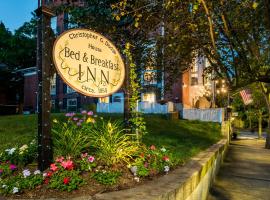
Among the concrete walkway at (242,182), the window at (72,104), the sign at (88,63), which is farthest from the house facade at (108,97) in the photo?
the sign at (88,63)

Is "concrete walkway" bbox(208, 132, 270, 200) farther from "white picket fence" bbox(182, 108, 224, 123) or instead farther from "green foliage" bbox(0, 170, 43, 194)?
"white picket fence" bbox(182, 108, 224, 123)

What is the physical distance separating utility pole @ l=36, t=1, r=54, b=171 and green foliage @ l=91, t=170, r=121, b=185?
0.72 metres

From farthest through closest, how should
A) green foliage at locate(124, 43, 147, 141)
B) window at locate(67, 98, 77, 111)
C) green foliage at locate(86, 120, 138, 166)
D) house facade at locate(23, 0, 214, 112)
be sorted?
window at locate(67, 98, 77, 111) < house facade at locate(23, 0, 214, 112) < green foliage at locate(124, 43, 147, 141) < green foliage at locate(86, 120, 138, 166)

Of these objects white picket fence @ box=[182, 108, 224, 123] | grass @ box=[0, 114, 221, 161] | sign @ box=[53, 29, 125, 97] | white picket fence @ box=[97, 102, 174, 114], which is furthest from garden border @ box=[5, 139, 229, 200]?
white picket fence @ box=[182, 108, 224, 123]

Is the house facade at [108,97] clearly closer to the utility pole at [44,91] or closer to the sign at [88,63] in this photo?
the sign at [88,63]

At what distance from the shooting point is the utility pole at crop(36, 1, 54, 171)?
487 centimetres

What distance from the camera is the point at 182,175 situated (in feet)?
18.2

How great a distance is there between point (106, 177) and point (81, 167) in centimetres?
48

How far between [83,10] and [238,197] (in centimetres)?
838

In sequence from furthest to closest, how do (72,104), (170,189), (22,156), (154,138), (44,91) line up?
(72,104)
(154,138)
(22,156)
(44,91)
(170,189)

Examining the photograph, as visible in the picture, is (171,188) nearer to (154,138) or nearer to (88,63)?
(88,63)

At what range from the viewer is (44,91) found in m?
4.90

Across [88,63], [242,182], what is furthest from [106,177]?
[242,182]

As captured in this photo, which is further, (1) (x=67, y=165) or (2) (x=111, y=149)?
(2) (x=111, y=149)
